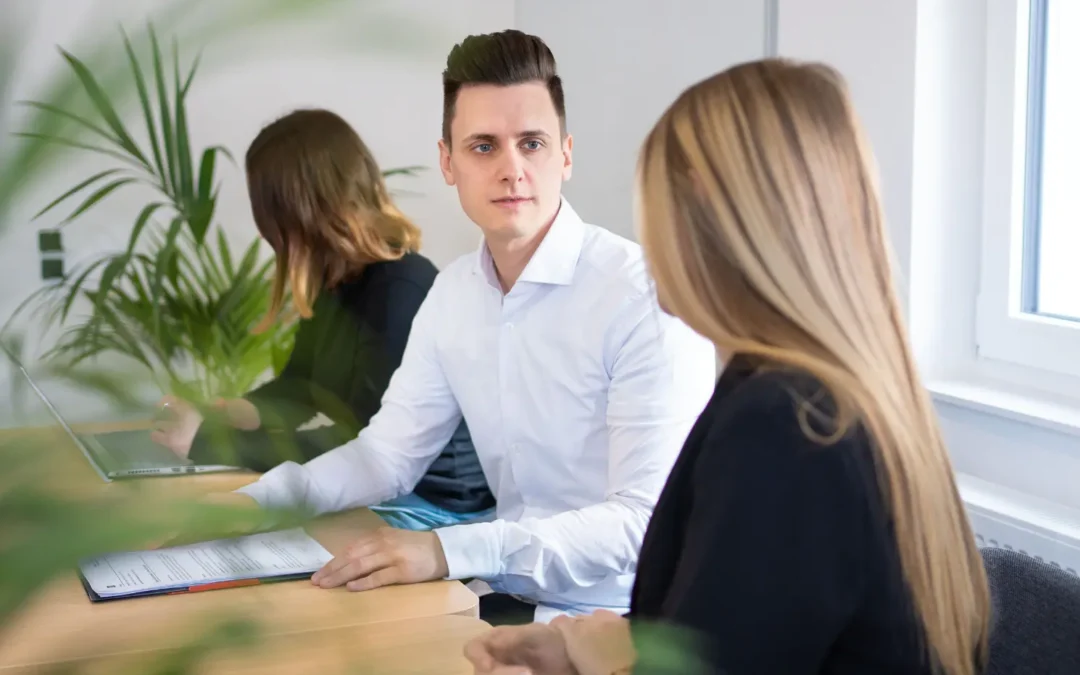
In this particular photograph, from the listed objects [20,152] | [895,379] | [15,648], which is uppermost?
[20,152]

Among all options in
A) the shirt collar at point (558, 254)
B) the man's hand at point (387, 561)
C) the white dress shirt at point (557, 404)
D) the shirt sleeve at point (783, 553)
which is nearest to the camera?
the shirt sleeve at point (783, 553)

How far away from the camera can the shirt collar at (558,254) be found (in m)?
1.83

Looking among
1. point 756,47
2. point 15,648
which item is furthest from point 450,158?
point 15,648

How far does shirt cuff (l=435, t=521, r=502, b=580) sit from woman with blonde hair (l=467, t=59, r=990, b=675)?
255mm

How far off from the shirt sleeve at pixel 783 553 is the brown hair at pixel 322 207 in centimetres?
136

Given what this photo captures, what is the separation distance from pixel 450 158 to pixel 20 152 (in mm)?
1926

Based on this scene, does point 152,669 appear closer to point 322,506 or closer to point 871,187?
point 322,506

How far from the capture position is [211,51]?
0.18m

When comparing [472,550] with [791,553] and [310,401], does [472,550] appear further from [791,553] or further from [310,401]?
[310,401]

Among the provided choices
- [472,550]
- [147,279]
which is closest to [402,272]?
[472,550]

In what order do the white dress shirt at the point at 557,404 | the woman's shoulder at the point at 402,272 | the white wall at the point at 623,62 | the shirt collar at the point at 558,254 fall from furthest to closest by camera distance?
the white wall at the point at 623,62
the woman's shoulder at the point at 402,272
the shirt collar at the point at 558,254
the white dress shirt at the point at 557,404

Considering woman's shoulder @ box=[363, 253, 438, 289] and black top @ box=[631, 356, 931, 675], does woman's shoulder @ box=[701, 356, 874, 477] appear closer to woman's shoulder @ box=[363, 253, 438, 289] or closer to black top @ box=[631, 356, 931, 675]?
black top @ box=[631, 356, 931, 675]

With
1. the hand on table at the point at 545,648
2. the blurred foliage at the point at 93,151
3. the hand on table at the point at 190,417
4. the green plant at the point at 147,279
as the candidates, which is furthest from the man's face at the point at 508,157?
the blurred foliage at the point at 93,151

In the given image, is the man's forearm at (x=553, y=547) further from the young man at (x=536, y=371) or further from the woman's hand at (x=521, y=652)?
the woman's hand at (x=521, y=652)
